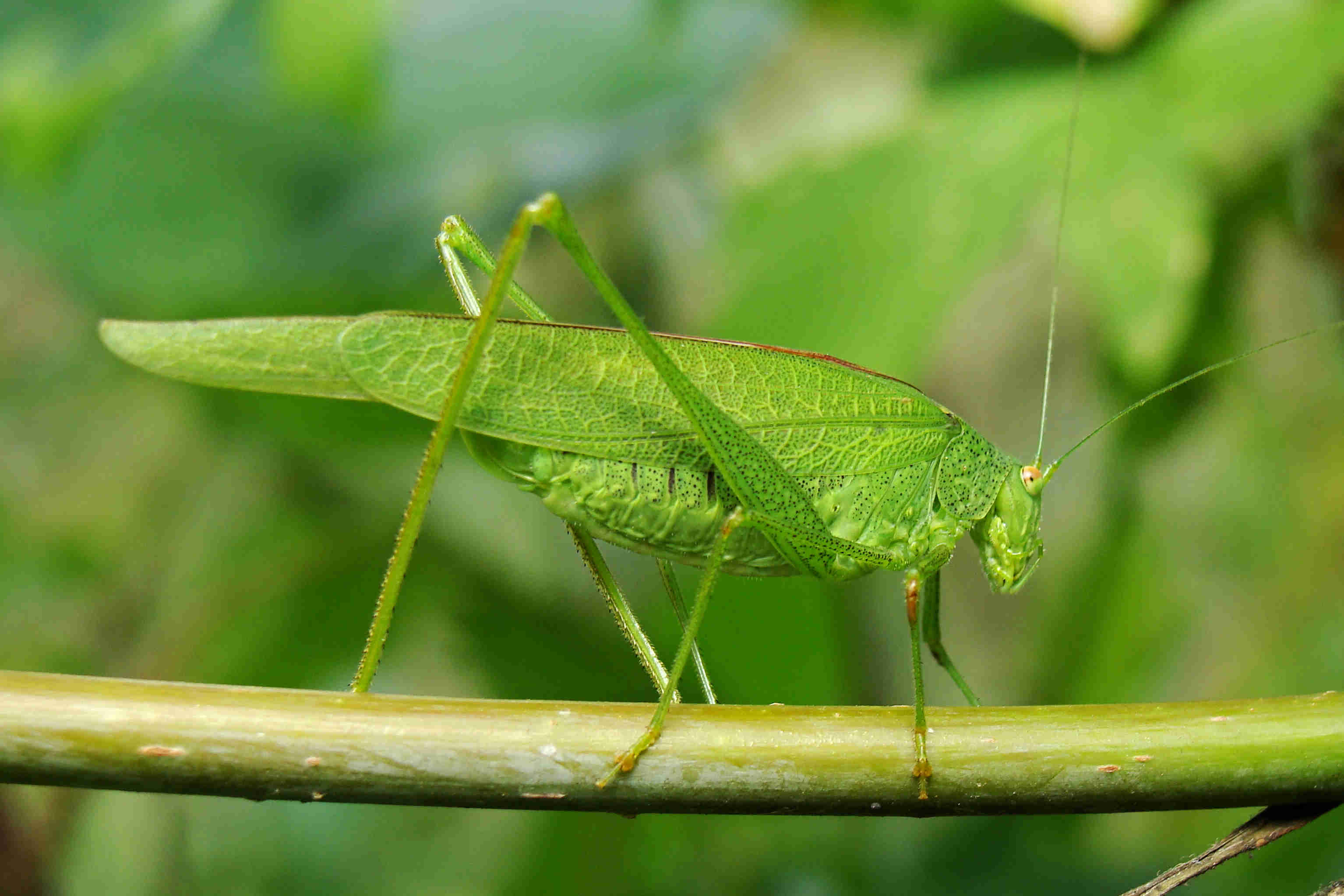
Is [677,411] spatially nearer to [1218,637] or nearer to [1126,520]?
[1126,520]

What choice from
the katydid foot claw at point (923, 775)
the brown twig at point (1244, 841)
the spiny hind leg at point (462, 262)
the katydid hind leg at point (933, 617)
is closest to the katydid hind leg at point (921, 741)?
the katydid foot claw at point (923, 775)

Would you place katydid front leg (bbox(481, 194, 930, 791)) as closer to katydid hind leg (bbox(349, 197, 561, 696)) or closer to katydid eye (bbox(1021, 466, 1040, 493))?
katydid hind leg (bbox(349, 197, 561, 696))

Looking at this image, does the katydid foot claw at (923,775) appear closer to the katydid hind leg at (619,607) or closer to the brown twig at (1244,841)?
the brown twig at (1244,841)

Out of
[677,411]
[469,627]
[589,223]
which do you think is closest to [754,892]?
[469,627]

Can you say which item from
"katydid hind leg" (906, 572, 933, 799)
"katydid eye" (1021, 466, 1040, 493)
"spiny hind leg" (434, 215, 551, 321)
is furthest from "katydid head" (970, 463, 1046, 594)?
"spiny hind leg" (434, 215, 551, 321)

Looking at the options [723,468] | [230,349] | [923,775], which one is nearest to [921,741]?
[923,775]

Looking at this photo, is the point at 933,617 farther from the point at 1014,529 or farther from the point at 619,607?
the point at 619,607
